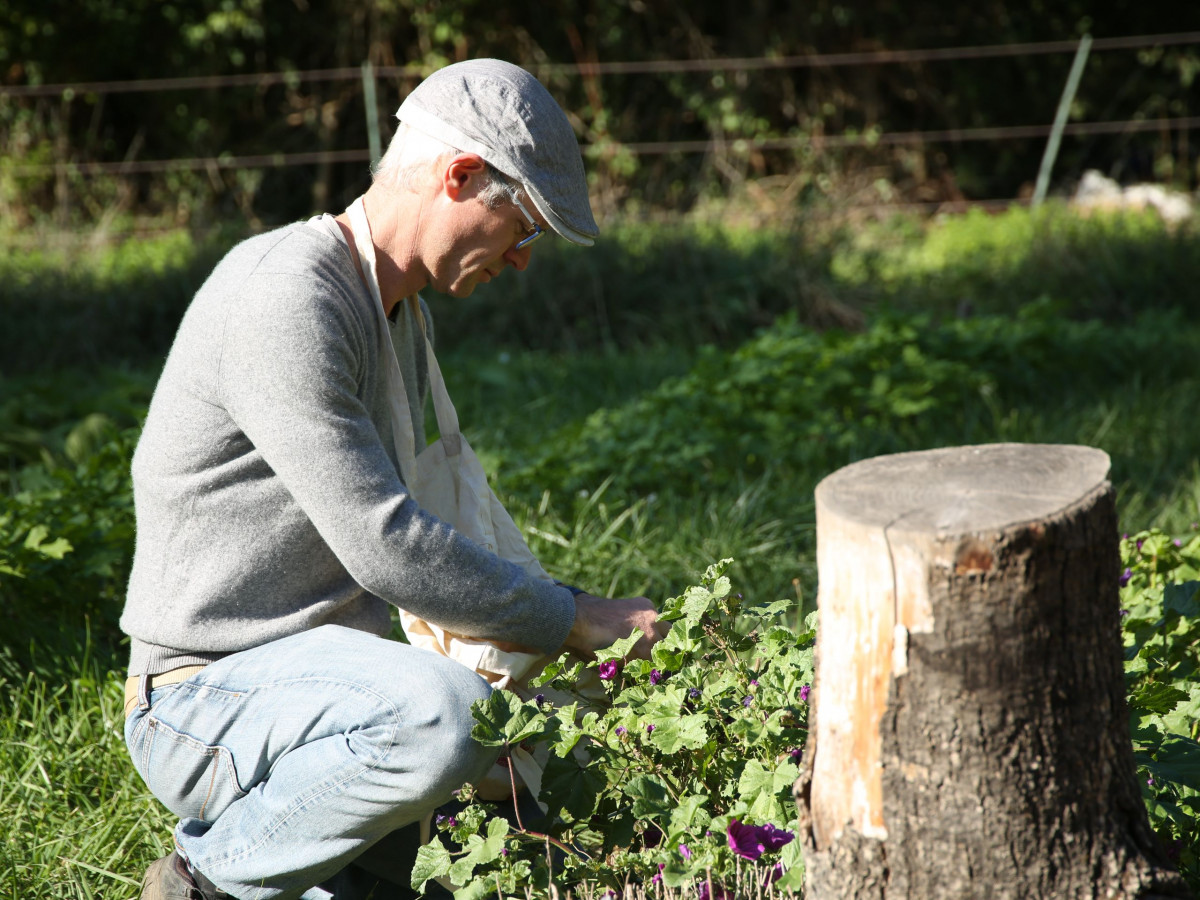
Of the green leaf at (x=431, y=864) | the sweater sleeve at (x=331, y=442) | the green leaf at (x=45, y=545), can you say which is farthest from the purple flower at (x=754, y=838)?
the green leaf at (x=45, y=545)

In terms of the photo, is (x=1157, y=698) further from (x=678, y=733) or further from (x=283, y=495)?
(x=283, y=495)

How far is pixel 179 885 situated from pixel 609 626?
84 centimetres

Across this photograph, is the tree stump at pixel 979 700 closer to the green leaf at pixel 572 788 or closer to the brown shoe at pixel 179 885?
the green leaf at pixel 572 788

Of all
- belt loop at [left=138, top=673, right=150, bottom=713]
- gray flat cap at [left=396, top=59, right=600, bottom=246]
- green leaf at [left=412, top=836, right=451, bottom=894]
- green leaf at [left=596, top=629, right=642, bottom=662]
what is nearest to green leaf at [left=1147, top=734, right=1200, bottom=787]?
green leaf at [left=596, top=629, right=642, bottom=662]

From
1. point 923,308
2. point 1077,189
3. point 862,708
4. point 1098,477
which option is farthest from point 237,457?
point 1077,189

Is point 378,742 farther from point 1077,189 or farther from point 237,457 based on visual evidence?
point 1077,189

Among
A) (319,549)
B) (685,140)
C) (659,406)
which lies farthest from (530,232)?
(685,140)

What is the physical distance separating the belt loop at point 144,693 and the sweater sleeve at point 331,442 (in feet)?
1.36

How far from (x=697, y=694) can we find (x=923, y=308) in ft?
17.9

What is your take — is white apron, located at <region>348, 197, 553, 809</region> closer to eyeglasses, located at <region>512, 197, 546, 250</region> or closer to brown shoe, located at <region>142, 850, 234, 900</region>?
eyeglasses, located at <region>512, 197, 546, 250</region>

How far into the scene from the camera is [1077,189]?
1041cm

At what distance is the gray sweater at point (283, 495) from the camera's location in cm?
170

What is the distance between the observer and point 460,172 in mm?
1834

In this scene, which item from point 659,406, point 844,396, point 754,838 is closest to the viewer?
point 754,838
